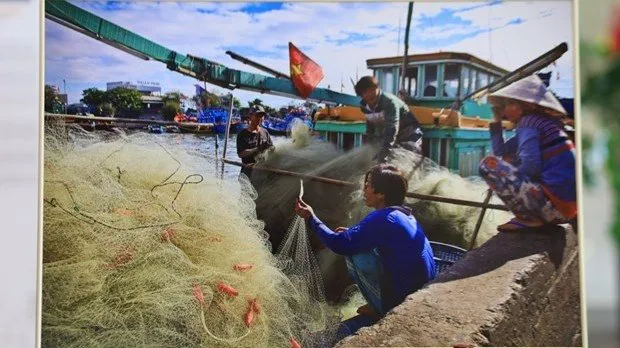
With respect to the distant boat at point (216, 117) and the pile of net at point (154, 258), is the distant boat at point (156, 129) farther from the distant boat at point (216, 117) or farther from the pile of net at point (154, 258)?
the distant boat at point (216, 117)

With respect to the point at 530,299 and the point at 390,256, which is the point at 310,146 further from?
the point at 530,299

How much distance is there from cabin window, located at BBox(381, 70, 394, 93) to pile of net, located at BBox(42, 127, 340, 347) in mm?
700

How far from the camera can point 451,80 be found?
2936mm

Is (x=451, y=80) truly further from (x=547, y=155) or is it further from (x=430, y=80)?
(x=547, y=155)

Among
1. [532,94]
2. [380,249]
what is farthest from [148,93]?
[532,94]

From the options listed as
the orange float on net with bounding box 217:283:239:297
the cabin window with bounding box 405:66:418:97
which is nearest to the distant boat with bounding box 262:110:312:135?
the cabin window with bounding box 405:66:418:97

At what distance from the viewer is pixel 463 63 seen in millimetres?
2941

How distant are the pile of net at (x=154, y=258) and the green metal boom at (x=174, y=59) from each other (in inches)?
12.8

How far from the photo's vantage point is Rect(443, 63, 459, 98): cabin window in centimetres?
293

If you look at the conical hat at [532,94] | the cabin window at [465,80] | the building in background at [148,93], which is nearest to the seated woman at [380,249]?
the cabin window at [465,80]

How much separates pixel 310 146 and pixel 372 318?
0.75 metres

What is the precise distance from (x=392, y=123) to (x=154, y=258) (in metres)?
1.12

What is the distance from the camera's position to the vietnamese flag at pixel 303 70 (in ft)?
9.56

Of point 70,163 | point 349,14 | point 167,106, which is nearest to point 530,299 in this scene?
point 349,14
